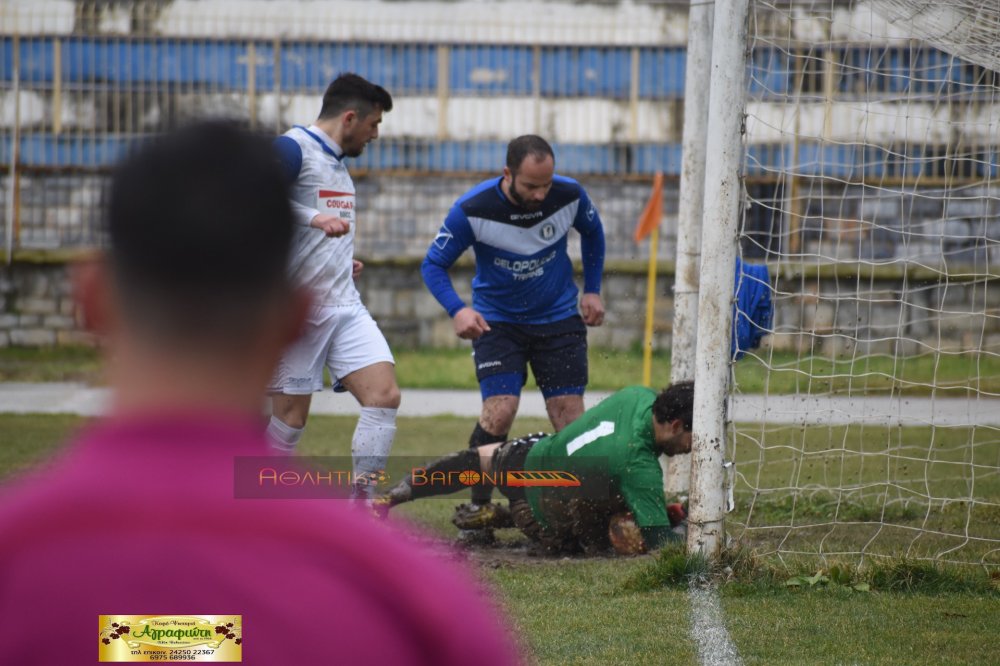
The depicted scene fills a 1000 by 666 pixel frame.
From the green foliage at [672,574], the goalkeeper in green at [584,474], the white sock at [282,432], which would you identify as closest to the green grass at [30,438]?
the white sock at [282,432]

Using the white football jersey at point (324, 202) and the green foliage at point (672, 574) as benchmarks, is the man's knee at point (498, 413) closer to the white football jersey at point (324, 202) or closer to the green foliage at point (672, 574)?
the white football jersey at point (324, 202)

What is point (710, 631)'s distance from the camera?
4.67 m

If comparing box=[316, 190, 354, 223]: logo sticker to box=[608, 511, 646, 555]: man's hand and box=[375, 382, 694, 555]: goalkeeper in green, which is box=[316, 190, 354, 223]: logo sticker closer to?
box=[375, 382, 694, 555]: goalkeeper in green

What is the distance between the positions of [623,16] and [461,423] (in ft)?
22.2

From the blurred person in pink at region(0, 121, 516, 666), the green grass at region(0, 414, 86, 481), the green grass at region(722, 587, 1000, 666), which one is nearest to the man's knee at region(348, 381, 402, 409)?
the green grass at region(722, 587, 1000, 666)

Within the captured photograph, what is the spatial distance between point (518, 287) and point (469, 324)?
2.11ft

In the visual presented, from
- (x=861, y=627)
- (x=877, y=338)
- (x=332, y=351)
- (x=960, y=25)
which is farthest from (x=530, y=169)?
(x=877, y=338)

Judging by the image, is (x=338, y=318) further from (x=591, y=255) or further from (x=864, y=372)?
(x=864, y=372)

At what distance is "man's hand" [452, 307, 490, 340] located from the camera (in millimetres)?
6578

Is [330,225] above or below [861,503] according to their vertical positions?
above

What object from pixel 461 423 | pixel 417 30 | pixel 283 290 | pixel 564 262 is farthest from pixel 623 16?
pixel 283 290

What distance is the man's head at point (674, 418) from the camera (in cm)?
588

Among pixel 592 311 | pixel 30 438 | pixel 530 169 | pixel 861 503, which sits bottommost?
pixel 30 438

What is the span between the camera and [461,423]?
11.7m
